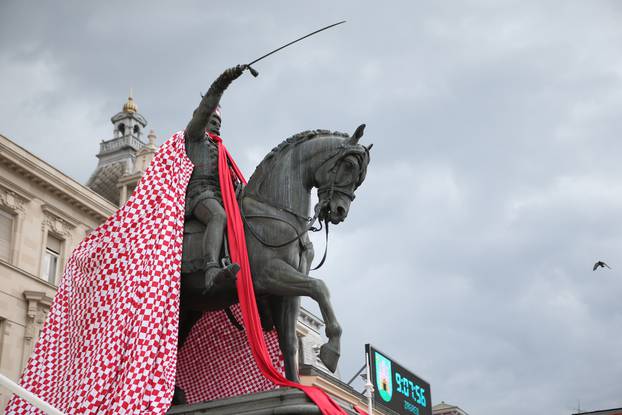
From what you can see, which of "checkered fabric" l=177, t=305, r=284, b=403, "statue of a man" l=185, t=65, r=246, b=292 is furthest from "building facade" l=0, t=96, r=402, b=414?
"statue of a man" l=185, t=65, r=246, b=292

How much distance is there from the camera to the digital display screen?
127 feet

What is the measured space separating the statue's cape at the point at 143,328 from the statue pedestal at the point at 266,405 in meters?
0.13

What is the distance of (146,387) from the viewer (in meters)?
8.03

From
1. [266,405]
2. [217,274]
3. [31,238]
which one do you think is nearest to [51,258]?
[31,238]

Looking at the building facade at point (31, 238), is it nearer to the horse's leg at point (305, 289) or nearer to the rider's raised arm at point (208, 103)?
the rider's raised arm at point (208, 103)

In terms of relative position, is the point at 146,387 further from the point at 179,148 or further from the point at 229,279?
the point at 179,148

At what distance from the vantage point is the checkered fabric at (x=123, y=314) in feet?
26.8

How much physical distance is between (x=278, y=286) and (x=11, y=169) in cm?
2824

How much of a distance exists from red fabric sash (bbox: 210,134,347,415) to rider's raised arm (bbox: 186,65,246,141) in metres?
0.79

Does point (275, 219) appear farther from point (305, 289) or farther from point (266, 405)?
point (266, 405)

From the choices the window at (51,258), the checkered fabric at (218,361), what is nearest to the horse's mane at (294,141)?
the checkered fabric at (218,361)

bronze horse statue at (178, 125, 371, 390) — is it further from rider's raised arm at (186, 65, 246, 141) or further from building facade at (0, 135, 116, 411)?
building facade at (0, 135, 116, 411)

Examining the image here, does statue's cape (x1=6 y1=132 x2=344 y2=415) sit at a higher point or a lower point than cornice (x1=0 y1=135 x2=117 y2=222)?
lower

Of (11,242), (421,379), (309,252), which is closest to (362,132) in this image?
(309,252)
